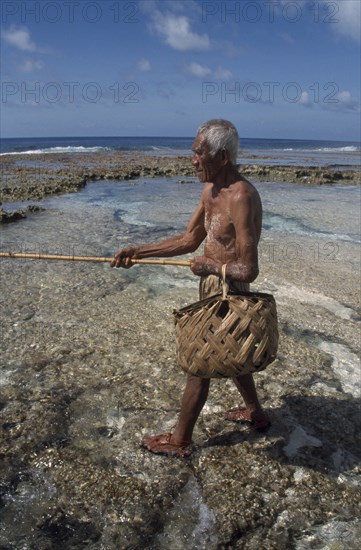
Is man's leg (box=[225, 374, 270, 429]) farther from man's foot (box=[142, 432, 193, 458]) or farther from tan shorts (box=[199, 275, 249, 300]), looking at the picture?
tan shorts (box=[199, 275, 249, 300])

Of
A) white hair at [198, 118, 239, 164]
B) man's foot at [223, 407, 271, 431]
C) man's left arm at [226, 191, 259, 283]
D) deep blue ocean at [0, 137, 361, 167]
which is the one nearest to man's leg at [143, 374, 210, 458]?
man's foot at [223, 407, 271, 431]

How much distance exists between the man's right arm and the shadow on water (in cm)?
123

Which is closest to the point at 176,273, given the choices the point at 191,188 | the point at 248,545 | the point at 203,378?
the point at 203,378

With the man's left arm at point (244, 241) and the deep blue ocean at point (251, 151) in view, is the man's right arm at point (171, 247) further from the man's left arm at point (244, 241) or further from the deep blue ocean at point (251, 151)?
the deep blue ocean at point (251, 151)

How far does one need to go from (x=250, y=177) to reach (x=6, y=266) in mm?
15303

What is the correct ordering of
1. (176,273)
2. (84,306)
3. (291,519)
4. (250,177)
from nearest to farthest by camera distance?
(291,519) → (84,306) → (176,273) → (250,177)

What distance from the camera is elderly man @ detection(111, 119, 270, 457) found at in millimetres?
2580

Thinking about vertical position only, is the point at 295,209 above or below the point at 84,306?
above

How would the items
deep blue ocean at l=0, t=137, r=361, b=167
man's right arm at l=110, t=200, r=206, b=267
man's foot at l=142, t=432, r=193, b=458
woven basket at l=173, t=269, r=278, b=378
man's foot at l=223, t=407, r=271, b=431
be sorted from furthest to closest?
deep blue ocean at l=0, t=137, r=361, b=167, man's foot at l=223, t=407, r=271, b=431, man's right arm at l=110, t=200, r=206, b=267, man's foot at l=142, t=432, r=193, b=458, woven basket at l=173, t=269, r=278, b=378

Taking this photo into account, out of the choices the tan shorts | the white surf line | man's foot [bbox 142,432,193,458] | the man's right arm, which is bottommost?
man's foot [bbox 142,432,193,458]

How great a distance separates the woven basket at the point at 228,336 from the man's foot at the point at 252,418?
84cm

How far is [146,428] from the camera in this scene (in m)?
3.25

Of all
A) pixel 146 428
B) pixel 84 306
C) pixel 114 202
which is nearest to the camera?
pixel 146 428

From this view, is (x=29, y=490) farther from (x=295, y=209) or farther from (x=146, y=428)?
(x=295, y=209)
